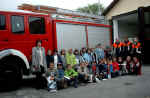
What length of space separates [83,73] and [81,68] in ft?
0.73

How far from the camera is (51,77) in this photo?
5.95m

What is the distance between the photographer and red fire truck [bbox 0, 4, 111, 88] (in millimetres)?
5734

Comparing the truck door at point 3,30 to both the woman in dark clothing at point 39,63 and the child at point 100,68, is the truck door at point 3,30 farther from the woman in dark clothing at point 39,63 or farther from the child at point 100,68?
the child at point 100,68

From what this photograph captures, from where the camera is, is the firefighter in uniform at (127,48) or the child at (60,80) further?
the firefighter in uniform at (127,48)

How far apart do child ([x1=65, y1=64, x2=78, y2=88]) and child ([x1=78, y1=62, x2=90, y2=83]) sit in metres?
0.41

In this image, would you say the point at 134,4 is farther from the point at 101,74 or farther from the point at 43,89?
the point at 43,89

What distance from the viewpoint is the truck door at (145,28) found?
10367 millimetres

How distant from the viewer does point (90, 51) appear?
782 centimetres

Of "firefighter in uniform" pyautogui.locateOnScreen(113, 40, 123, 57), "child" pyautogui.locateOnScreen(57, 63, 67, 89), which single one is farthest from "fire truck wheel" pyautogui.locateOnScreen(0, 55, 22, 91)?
"firefighter in uniform" pyautogui.locateOnScreen(113, 40, 123, 57)

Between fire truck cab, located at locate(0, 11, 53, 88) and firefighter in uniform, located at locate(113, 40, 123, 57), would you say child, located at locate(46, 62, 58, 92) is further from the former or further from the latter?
firefighter in uniform, located at locate(113, 40, 123, 57)

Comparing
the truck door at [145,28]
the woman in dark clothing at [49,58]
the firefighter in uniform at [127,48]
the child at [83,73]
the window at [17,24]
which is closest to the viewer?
the window at [17,24]

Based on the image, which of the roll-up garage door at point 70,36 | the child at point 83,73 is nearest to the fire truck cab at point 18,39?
the roll-up garage door at point 70,36

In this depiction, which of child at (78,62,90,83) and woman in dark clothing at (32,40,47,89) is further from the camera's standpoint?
child at (78,62,90,83)

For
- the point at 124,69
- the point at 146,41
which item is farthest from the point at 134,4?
the point at 124,69
